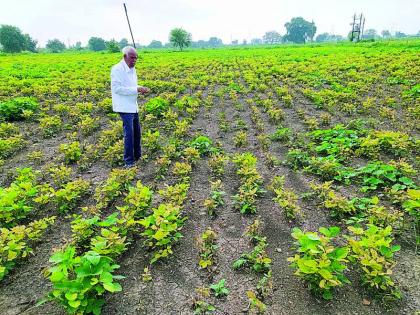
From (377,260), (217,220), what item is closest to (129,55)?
(217,220)

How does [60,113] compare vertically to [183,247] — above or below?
above

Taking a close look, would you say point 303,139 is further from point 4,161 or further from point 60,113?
point 60,113

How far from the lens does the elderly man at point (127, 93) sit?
19.7ft

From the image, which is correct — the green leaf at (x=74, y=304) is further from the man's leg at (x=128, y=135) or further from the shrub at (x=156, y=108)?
the shrub at (x=156, y=108)

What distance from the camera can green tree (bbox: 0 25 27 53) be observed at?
7725 cm

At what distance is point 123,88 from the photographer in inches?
239

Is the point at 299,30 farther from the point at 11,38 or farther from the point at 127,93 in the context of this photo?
the point at 127,93

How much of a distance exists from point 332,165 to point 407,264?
7.77 feet

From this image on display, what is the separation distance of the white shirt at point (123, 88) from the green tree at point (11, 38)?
91.4 meters

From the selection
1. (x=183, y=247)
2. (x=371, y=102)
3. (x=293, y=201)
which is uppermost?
(x=371, y=102)

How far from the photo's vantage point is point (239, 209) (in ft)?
15.9

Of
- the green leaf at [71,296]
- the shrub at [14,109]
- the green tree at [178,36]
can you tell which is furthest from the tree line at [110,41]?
the green leaf at [71,296]

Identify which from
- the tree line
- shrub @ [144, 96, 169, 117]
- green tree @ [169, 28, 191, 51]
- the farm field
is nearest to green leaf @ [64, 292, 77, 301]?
the farm field

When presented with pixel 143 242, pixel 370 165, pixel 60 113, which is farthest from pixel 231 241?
pixel 60 113
